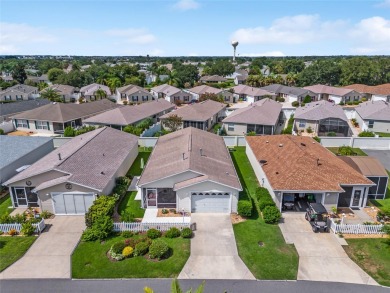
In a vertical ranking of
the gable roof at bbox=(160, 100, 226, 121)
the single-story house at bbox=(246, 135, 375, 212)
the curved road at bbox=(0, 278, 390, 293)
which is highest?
the gable roof at bbox=(160, 100, 226, 121)

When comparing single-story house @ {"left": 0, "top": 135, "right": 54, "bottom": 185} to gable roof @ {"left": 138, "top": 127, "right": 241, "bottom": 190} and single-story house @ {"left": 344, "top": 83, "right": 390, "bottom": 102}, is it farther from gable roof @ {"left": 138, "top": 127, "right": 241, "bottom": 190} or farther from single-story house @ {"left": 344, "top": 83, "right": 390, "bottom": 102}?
single-story house @ {"left": 344, "top": 83, "right": 390, "bottom": 102}

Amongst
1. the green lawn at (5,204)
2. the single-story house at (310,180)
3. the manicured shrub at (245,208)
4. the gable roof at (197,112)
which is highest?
the gable roof at (197,112)

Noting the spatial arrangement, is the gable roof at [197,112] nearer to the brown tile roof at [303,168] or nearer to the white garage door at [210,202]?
the brown tile roof at [303,168]

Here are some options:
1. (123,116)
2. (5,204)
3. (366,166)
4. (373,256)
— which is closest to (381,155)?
(366,166)

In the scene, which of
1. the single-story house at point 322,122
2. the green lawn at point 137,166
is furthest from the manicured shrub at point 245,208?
the single-story house at point 322,122

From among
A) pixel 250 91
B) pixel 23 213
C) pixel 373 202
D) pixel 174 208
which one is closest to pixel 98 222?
pixel 174 208

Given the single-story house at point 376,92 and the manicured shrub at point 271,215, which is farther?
the single-story house at point 376,92

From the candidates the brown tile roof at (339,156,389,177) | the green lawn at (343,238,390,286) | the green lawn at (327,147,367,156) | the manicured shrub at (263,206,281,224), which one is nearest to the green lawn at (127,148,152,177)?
the manicured shrub at (263,206,281,224)

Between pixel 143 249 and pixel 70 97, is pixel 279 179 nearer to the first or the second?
pixel 143 249
